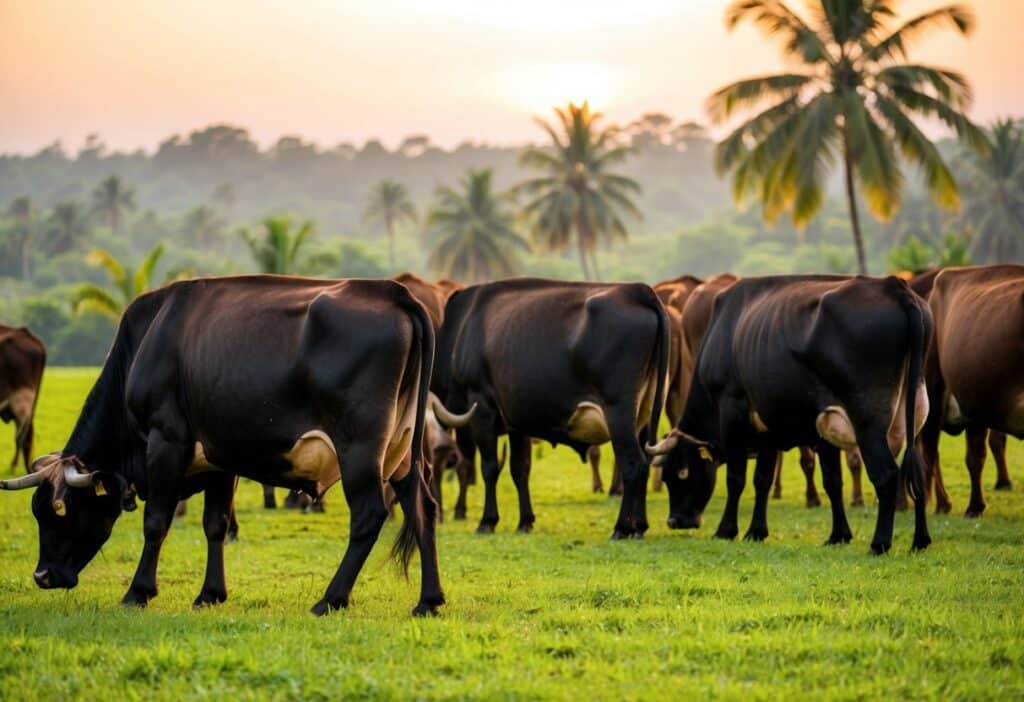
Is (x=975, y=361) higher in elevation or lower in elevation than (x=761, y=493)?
higher

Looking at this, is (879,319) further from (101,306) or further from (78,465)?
(101,306)

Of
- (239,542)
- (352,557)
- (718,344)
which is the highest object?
(718,344)

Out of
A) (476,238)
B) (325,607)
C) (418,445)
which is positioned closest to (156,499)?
(325,607)

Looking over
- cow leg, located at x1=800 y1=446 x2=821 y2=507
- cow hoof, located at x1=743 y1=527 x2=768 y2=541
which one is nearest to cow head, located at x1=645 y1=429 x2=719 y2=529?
cow hoof, located at x1=743 y1=527 x2=768 y2=541

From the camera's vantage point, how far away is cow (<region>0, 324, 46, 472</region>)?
848 inches

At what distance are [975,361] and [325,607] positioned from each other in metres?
7.29

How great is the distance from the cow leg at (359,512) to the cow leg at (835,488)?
4897 millimetres

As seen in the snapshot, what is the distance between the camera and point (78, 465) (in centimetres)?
988

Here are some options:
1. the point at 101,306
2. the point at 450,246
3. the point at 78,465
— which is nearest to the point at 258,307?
the point at 78,465

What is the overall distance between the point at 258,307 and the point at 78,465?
1809 mm

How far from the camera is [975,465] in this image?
564 inches

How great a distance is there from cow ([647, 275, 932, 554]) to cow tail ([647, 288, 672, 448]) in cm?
48

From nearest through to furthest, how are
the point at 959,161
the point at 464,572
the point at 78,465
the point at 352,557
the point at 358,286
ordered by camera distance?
the point at 352,557
the point at 358,286
the point at 78,465
the point at 464,572
the point at 959,161

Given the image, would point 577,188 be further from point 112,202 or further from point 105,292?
point 112,202
